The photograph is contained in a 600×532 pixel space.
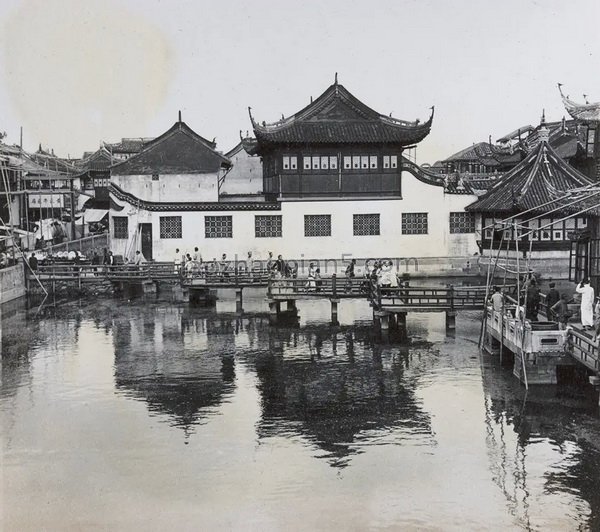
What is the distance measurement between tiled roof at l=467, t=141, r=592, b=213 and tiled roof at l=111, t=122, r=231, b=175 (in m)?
16.7

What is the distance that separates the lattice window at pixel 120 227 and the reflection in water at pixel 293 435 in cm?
1877

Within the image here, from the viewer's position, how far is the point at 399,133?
1697 inches

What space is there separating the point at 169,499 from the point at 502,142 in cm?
6615

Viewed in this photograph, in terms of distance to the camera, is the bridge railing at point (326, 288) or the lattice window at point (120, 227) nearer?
the bridge railing at point (326, 288)

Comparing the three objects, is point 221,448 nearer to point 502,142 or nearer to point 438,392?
point 438,392

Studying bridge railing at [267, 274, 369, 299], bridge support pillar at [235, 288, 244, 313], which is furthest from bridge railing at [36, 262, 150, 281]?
bridge railing at [267, 274, 369, 299]

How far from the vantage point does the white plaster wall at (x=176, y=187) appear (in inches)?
1858

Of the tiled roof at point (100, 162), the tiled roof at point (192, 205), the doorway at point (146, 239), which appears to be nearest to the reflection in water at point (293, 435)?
the tiled roof at point (192, 205)

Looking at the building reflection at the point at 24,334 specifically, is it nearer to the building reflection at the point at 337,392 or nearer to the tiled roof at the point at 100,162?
the building reflection at the point at 337,392

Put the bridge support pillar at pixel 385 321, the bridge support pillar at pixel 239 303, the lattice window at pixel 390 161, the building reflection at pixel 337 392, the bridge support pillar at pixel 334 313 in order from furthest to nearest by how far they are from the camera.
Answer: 1. the lattice window at pixel 390 161
2. the bridge support pillar at pixel 239 303
3. the bridge support pillar at pixel 334 313
4. the bridge support pillar at pixel 385 321
5. the building reflection at pixel 337 392

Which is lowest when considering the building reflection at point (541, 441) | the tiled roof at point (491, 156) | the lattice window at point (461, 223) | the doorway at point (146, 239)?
the building reflection at point (541, 441)

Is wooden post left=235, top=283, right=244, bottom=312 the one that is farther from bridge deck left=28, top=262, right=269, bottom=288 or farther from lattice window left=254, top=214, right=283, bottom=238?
lattice window left=254, top=214, right=283, bottom=238

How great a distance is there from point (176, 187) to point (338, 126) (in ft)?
36.3

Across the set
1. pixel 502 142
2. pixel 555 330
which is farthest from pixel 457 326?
pixel 502 142
